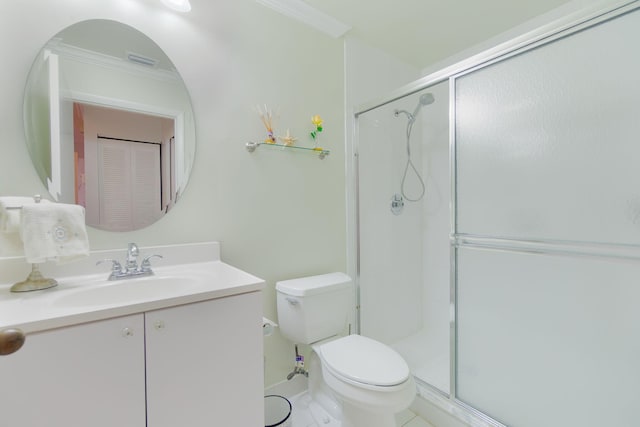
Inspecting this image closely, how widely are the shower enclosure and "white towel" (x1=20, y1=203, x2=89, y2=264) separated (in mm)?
1632

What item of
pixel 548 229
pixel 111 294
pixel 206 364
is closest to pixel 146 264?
pixel 111 294

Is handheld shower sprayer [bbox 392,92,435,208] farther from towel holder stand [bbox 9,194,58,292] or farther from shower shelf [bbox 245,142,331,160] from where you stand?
towel holder stand [bbox 9,194,58,292]

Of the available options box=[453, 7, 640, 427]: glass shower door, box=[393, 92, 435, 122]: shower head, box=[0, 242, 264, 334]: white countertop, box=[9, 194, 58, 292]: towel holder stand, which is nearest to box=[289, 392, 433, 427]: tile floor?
box=[453, 7, 640, 427]: glass shower door

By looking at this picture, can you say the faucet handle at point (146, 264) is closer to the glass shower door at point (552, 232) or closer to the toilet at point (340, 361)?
the toilet at point (340, 361)

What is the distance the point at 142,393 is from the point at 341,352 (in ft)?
2.67

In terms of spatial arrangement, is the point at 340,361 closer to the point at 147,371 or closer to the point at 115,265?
the point at 147,371

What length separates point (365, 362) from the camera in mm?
1246

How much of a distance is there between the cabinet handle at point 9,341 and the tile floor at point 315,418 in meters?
1.39

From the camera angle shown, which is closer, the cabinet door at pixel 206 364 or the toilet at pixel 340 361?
the cabinet door at pixel 206 364

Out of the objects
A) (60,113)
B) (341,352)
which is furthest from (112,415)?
(60,113)

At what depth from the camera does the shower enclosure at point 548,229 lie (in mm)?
1112

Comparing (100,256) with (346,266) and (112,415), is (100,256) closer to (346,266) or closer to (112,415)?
(112,415)

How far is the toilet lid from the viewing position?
44.9 inches

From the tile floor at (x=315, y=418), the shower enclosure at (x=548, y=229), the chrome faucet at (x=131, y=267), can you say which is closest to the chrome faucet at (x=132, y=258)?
the chrome faucet at (x=131, y=267)
